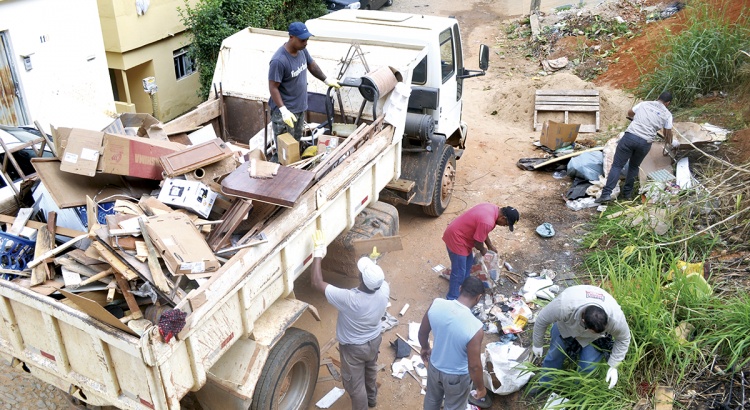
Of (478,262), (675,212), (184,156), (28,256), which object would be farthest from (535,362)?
(28,256)

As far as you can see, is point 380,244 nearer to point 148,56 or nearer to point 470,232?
point 470,232

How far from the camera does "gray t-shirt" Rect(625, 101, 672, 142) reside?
7.24 m

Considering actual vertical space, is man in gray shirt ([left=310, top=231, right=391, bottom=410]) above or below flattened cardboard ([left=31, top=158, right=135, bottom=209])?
below

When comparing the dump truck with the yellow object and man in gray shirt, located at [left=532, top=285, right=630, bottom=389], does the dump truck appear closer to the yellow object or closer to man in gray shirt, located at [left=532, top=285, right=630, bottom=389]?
the yellow object

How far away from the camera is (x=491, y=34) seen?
1612cm

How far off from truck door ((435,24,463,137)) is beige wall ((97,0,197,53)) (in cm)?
601

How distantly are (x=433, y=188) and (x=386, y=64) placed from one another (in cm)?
156

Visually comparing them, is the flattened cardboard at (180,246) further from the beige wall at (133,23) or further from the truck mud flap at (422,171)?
the beige wall at (133,23)

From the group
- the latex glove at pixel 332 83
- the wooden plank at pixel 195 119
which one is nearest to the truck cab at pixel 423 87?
the latex glove at pixel 332 83

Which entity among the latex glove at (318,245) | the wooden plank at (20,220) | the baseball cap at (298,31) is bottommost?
the latex glove at (318,245)

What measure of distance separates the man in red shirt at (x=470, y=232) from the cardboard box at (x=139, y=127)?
271 centimetres

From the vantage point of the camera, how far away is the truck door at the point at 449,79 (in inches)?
282

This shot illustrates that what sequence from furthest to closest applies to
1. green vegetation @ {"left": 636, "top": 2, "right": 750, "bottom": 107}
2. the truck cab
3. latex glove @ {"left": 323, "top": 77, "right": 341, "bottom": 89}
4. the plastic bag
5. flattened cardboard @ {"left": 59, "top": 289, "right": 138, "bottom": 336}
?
green vegetation @ {"left": 636, "top": 2, "right": 750, "bottom": 107}
the truck cab
latex glove @ {"left": 323, "top": 77, "right": 341, "bottom": 89}
the plastic bag
flattened cardboard @ {"left": 59, "top": 289, "right": 138, "bottom": 336}

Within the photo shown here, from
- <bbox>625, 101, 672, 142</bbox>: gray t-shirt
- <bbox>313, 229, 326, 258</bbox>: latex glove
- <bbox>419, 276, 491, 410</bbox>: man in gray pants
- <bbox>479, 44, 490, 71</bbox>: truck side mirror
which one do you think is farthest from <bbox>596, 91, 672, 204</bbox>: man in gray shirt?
<bbox>313, 229, 326, 258</bbox>: latex glove
